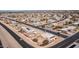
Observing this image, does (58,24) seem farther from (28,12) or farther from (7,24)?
(7,24)
